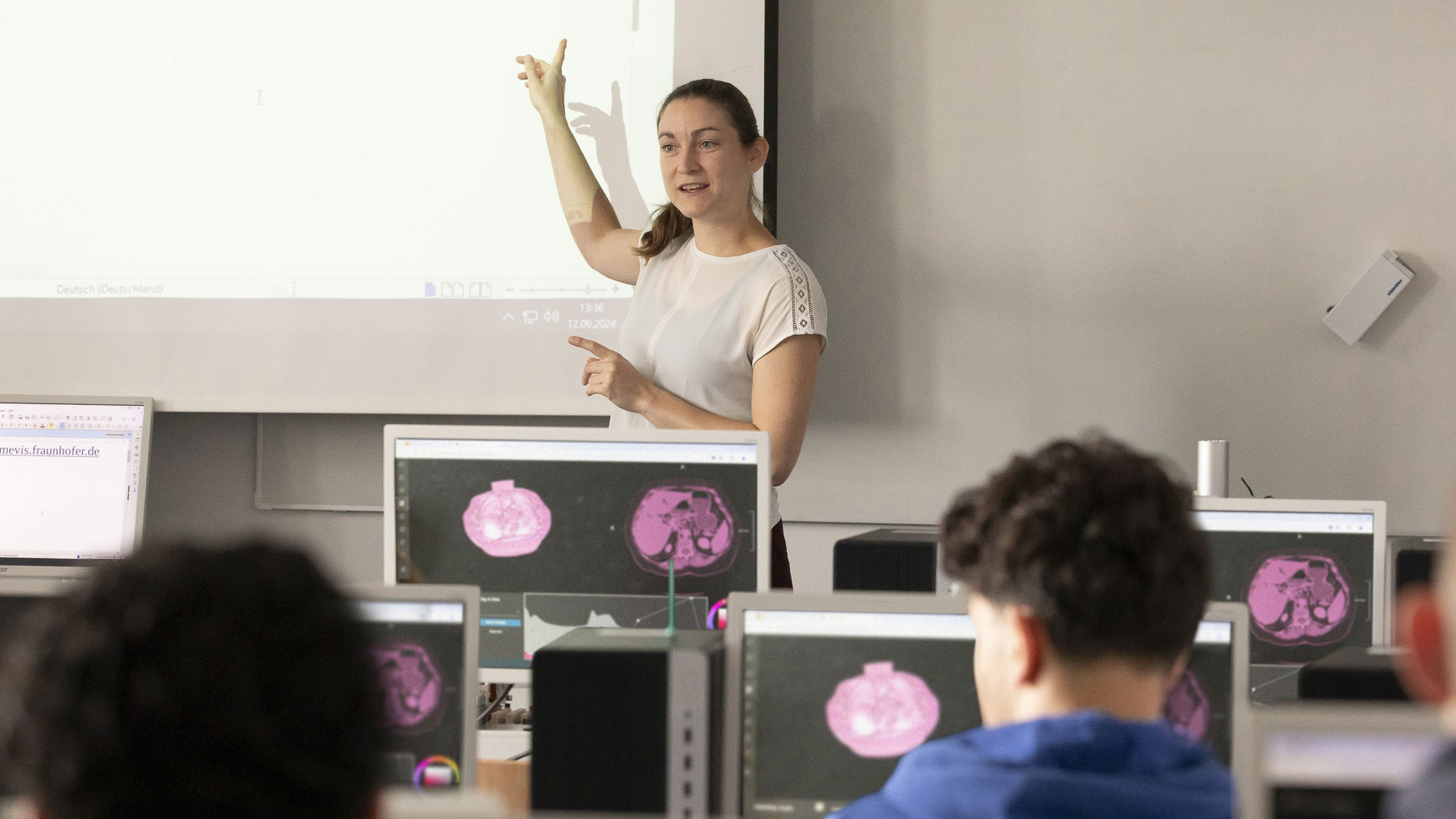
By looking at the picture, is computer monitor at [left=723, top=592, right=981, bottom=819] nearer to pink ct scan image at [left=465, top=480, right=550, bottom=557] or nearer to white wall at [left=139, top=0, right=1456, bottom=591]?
pink ct scan image at [left=465, top=480, right=550, bottom=557]

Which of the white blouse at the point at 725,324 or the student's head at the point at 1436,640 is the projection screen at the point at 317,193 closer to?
the white blouse at the point at 725,324

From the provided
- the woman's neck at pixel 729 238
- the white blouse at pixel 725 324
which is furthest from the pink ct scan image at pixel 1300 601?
the woman's neck at pixel 729 238

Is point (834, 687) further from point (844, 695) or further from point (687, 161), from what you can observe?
point (687, 161)

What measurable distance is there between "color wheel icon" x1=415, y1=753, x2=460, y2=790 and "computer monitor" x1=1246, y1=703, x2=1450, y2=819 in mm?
769

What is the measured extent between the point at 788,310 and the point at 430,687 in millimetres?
1206

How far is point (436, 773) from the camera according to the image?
1237 mm

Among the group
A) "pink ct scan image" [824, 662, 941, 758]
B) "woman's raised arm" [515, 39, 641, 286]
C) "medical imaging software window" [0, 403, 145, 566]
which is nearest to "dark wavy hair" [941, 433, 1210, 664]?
"pink ct scan image" [824, 662, 941, 758]

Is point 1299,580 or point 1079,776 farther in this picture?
point 1299,580

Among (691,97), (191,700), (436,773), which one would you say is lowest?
(436,773)

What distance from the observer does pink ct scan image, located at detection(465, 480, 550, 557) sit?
166 centimetres

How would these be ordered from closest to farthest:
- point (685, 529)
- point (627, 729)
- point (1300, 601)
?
point (627, 729)
point (685, 529)
point (1300, 601)

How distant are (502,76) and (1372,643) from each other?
219 cm

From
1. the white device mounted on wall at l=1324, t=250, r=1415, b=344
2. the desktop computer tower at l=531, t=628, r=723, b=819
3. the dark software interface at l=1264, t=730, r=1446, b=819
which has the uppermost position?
the white device mounted on wall at l=1324, t=250, r=1415, b=344

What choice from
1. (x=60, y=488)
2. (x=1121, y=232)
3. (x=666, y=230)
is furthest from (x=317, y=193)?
(x=1121, y=232)
